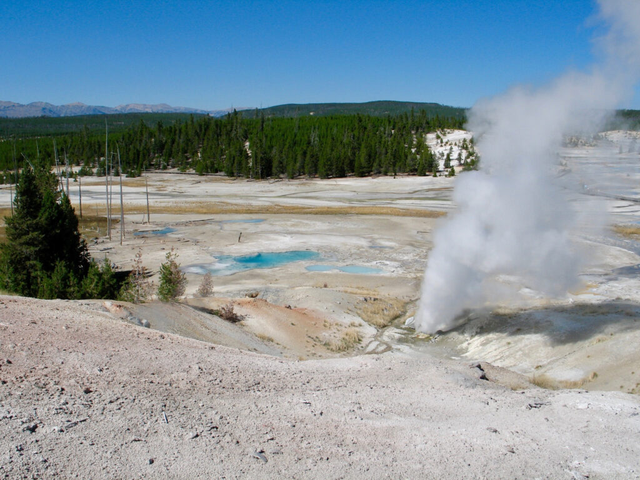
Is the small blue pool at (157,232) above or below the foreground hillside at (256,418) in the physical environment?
below

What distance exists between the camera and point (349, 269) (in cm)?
3266

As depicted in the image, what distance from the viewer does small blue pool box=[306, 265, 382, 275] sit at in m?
32.0

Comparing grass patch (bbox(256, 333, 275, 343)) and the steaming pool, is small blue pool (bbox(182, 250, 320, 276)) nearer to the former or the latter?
the steaming pool

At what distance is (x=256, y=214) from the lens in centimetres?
5694

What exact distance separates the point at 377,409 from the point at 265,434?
2.59 meters

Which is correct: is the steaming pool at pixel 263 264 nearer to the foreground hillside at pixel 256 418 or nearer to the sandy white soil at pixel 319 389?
the sandy white soil at pixel 319 389

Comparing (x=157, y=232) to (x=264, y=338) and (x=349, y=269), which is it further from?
(x=264, y=338)

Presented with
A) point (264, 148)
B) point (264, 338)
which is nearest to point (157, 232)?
point (264, 338)

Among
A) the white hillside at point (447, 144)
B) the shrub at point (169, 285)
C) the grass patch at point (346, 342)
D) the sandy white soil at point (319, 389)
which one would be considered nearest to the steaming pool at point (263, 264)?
the sandy white soil at point (319, 389)

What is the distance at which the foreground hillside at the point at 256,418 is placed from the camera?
7211 millimetres

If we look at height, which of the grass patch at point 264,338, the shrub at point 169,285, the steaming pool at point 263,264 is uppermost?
the shrub at point 169,285

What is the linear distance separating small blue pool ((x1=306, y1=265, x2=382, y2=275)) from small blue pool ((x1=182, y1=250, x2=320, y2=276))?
2338mm

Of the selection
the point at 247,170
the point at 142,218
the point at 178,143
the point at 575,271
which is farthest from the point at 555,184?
the point at 178,143

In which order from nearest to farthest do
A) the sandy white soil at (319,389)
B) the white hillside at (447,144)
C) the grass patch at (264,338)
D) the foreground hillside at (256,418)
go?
the foreground hillside at (256,418) → the sandy white soil at (319,389) → the grass patch at (264,338) → the white hillside at (447,144)
